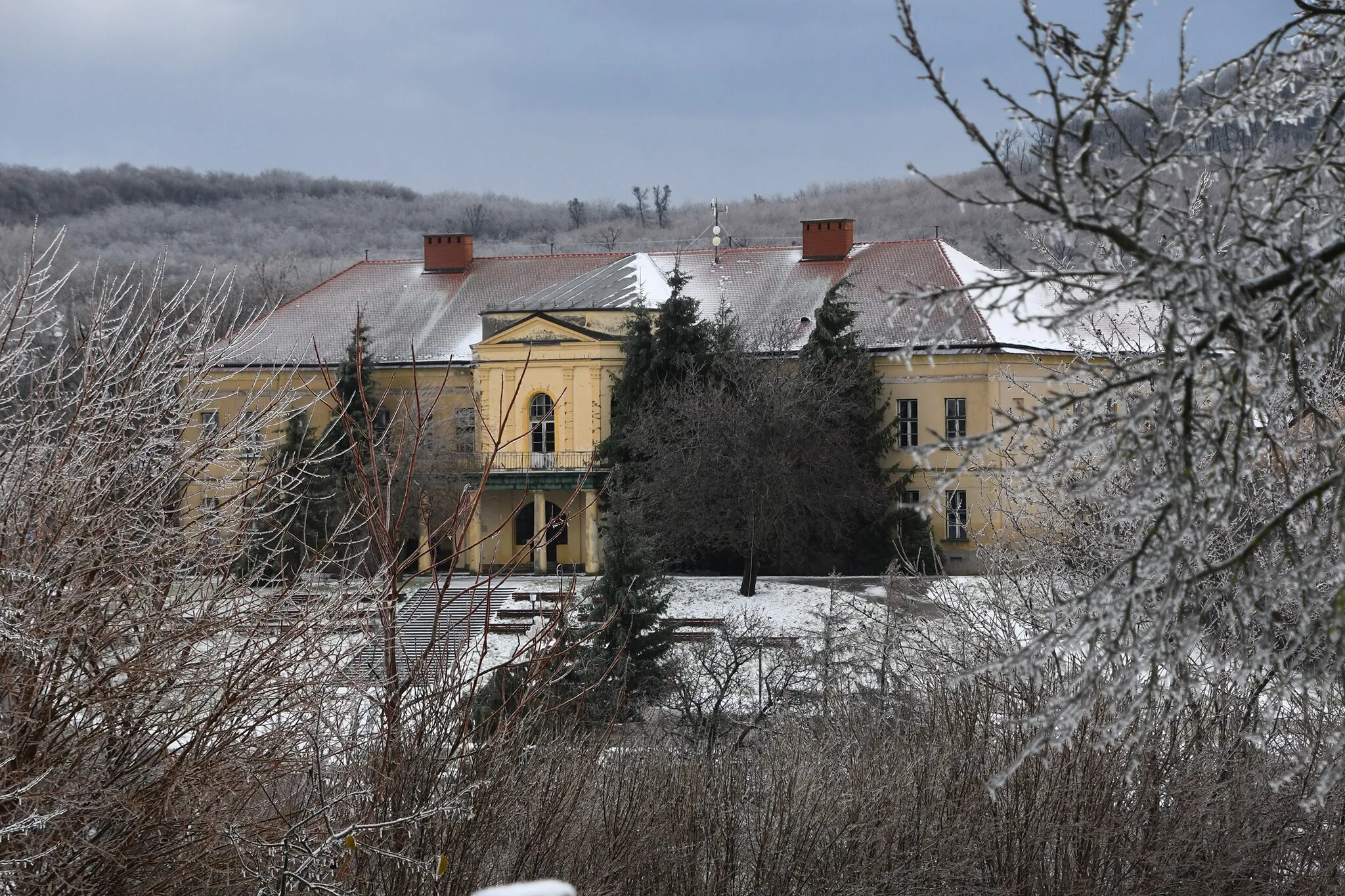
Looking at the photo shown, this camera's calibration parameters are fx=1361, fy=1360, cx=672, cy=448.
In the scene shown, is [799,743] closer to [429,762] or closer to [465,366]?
[429,762]

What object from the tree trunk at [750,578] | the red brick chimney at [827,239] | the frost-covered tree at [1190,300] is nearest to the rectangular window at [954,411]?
the red brick chimney at [827,239]

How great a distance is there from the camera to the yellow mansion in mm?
37812

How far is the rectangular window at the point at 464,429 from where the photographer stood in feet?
129

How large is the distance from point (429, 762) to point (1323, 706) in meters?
5.99

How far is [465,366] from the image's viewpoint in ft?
132

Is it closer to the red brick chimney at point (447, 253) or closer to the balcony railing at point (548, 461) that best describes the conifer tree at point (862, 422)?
the balcony railing at point (548, 461)

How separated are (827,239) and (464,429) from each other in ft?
44.2

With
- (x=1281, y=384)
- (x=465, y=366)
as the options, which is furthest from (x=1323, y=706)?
(x=465, y=366)

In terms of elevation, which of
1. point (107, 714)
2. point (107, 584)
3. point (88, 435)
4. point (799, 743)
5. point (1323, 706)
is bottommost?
point (799, 743)

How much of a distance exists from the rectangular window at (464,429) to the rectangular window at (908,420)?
12051mm

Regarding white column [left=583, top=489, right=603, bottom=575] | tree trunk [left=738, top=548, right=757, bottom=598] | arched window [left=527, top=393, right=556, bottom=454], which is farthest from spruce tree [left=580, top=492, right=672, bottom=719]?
arched window [left=527, top=393, right=556, bottom=454]

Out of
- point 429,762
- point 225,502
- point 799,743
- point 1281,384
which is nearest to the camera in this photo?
point 1281,384

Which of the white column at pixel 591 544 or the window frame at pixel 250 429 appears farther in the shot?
the white column at pixel 591 544

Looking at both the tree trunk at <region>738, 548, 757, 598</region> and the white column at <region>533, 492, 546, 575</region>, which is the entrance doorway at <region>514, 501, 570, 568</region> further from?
the tree trunk at <region>738, 548, 757, 598</region>
